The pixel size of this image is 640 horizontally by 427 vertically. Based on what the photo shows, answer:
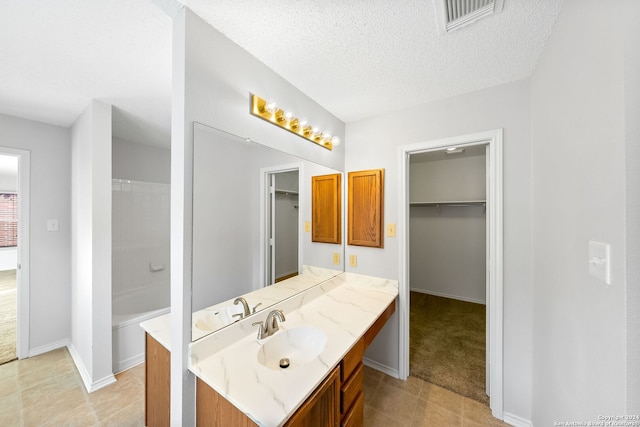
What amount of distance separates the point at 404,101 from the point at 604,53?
125 cm

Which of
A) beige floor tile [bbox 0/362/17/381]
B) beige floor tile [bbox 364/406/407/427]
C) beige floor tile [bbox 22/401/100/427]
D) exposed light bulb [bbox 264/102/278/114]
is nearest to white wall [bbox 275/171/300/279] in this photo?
exposed light bulb [bbox 264/102/278/114]

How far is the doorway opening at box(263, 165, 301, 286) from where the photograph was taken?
5.29ft

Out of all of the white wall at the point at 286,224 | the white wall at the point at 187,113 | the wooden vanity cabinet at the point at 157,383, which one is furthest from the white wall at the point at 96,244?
the white wall at the point at 286,224

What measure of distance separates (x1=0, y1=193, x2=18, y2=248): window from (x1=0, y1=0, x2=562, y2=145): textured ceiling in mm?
5601

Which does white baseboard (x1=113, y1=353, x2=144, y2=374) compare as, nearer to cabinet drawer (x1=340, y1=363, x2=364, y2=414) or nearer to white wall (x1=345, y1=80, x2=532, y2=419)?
cabinet drawer (x1=340, y1=363, x2=364, y2=414)

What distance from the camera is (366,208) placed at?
2.13 meters

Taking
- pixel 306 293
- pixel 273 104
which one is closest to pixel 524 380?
pixel 306 293

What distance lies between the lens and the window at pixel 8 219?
5.19 metres

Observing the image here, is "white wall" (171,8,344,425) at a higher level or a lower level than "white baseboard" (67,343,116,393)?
higher

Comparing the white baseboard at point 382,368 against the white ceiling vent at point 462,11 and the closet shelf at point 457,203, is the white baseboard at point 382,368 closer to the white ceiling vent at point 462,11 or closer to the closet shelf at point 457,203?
the white ceiling vent at point 462,11

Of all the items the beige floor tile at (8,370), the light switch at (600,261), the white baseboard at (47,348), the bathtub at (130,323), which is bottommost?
the beige floor tile at (8,370)

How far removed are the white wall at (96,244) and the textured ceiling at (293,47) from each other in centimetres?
27

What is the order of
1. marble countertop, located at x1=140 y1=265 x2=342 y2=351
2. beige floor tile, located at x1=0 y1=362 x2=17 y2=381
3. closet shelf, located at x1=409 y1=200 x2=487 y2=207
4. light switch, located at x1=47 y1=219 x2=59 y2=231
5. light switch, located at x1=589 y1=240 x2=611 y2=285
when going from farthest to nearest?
closet shelf, located at x1=409 y1=200 x2=487 y2=207 < light switch, located at x1=47 y1=219 x2=59 y2=231 < beige floor tile, located at x1=0 y1=362 x2=17 y2=381 < marble countertop, located at x1=140 y1=265 x2=342 y2=351 < light switch, located at x1=589 y1=240 x2=611 y2=285

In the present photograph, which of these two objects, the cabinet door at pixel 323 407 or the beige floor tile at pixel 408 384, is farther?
the beige floor tile at pixel 408 384
